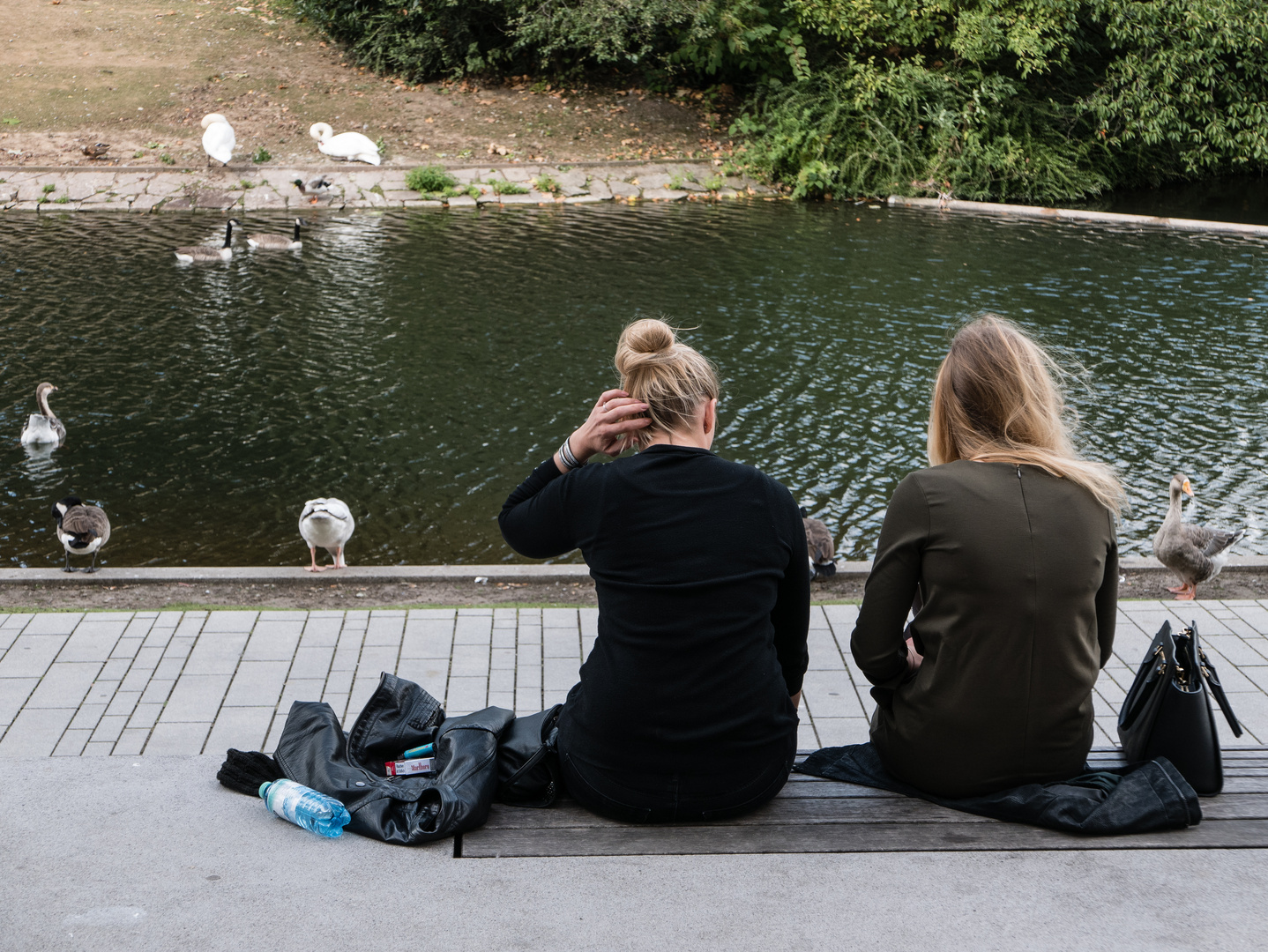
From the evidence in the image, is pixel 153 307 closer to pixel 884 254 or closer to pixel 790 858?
pixel 884 254

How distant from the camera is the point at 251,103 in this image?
928 inches

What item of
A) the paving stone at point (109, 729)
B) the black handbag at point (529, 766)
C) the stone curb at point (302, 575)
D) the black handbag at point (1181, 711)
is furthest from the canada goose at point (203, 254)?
the black handbag at point (1181, 711)

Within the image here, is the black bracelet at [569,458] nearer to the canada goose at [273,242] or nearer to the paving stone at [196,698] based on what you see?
the paving stone at [196,698]

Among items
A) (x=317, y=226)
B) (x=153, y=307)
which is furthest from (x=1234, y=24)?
(x=153, y=307)

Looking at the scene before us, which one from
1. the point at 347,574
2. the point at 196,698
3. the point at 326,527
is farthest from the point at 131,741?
the point at 326,527

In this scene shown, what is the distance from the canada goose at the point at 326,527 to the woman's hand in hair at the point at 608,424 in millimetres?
4358

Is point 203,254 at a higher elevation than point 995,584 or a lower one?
lower

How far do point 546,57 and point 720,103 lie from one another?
13.5 feet

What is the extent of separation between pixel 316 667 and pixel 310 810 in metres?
2.15

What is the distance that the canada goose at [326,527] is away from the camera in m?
7.49

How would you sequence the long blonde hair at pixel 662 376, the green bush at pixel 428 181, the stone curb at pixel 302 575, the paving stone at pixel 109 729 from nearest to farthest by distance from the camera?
the long blonde hair at pixel 662 376 < the paving stone at pixel 109 729 < the stone curb at pixel 302 575 < the green bush at pixel 428 181

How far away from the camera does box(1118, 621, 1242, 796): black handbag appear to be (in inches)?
145

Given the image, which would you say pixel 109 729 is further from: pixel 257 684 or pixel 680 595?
pixel 680 595

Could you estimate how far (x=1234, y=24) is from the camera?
22.0 m
